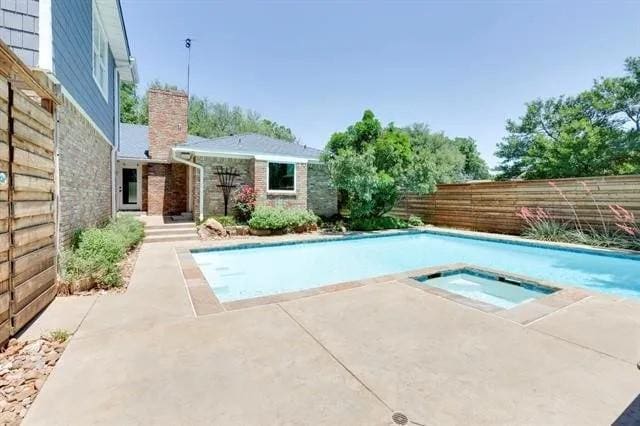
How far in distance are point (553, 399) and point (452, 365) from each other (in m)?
0.73

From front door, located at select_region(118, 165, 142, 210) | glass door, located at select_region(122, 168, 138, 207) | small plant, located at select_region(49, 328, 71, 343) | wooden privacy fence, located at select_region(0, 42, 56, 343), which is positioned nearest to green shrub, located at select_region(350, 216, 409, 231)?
front door, located at select_region(118, 165, 142, 210)

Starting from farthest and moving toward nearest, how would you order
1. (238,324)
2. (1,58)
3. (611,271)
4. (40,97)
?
(611,271), (40,97), (238,324), (1,58)

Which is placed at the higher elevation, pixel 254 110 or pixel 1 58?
pixel 254 110

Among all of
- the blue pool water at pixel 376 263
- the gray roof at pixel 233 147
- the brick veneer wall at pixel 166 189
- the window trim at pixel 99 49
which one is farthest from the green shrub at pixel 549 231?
the brick veneer wall at pixel 166 189

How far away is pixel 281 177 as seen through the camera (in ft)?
44.8

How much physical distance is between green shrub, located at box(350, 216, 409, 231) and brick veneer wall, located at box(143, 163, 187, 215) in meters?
8.55

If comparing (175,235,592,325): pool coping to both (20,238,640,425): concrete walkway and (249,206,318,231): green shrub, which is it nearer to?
(20,238,640,425): concrete walkway

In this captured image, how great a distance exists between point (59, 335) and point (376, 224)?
12245 mm

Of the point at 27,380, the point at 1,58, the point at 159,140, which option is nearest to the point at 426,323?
the point at 27,380

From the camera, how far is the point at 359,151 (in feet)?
46.3

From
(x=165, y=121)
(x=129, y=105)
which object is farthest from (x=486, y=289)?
(x=129, y=105)

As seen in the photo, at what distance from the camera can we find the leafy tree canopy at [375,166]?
42.0 feet

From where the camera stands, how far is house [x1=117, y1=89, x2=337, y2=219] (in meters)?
12.7

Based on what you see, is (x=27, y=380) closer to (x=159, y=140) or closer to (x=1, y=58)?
(x=1, y=58)
